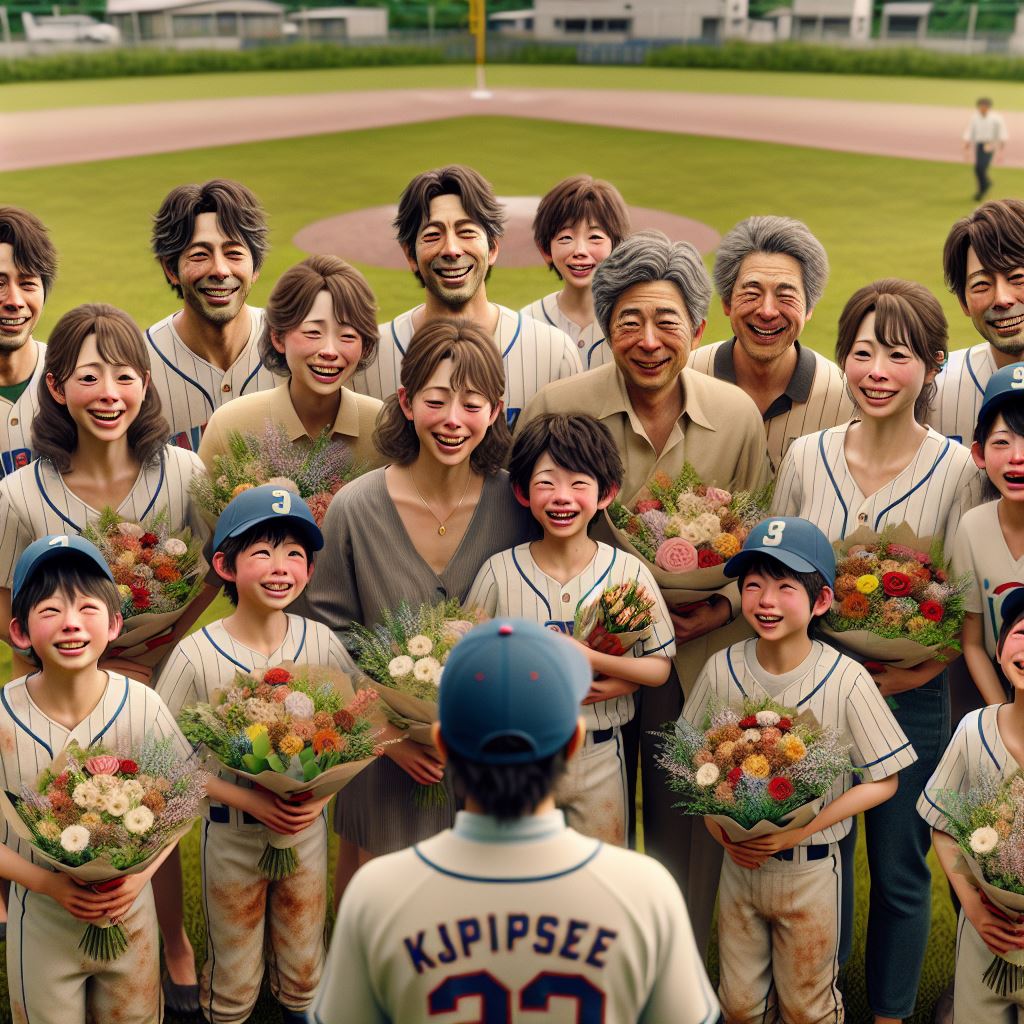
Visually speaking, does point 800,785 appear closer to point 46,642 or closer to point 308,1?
point 46,642

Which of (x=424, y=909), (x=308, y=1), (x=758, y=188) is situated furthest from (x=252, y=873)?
(x=308, y=1)

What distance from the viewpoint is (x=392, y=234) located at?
22.1 m

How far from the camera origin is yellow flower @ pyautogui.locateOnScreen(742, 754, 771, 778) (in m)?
4.11

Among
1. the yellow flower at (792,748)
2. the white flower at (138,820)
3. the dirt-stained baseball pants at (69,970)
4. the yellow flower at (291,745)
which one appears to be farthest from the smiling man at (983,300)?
the dirt-stained baseball pants at (69,970)

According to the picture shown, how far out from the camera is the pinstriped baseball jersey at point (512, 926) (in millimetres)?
2514

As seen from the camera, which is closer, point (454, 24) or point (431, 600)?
point (431, 600)

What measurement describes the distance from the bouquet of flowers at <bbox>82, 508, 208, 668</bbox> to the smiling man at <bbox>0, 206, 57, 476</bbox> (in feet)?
3.73

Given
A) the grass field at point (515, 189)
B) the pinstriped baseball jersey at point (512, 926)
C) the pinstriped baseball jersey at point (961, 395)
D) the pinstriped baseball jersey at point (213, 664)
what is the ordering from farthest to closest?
the grass field at point (515, 189)
the pinstriped baseball jersey at point (961, 395)
the pinstriped baseball jersey at point (213, 664)
the pinstriped baseball jersey at point (512, 926)

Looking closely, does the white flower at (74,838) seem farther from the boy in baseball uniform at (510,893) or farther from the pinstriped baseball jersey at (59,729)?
the boy in baseball uniform at (510,893)

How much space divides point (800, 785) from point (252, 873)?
1.88 m

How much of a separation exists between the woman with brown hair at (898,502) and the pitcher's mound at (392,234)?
51.1 feet

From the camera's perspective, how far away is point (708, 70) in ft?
181

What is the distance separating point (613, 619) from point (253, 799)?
136 cm

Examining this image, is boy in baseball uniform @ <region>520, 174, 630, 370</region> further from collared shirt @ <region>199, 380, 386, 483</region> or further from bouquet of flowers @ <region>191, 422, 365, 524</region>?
bouquet of flowers @ <region>191, 422, 365, 524</region>
